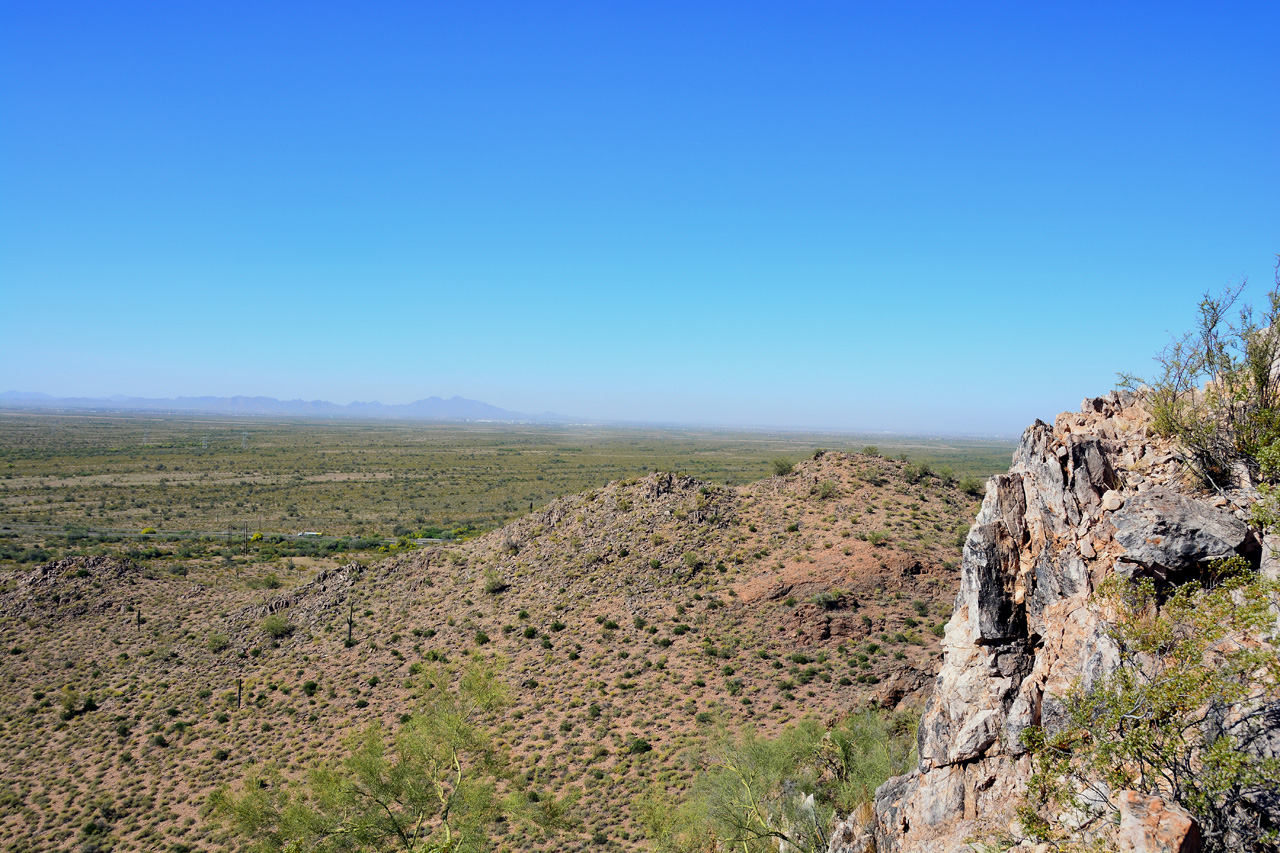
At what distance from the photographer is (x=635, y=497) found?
1709 inches

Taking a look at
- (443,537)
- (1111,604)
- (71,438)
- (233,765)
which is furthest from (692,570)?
(71,438)

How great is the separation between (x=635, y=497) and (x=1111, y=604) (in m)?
33.9

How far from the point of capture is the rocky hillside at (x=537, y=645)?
81.4ft

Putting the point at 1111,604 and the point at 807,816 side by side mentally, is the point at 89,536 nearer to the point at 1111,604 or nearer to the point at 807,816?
the point at 807,816

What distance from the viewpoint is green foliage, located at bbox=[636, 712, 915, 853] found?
17.5 meters

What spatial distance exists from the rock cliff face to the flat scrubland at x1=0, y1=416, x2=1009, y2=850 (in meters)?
10.7

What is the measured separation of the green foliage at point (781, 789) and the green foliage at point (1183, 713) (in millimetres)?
8356

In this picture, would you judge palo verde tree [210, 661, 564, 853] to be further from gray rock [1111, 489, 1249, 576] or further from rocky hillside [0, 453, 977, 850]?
gray rock [1111, 489, 1249, 576]

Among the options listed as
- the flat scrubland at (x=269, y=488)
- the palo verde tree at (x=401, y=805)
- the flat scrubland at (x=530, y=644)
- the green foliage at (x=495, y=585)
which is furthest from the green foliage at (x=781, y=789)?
the flat scrubland at (x=269, y=488)

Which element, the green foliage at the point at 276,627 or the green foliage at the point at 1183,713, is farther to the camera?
the green foliage at the point at 276,627

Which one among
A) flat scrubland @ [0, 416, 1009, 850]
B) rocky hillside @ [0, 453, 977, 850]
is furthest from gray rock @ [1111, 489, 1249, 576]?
rocky hillside @ [0, 453, 977, 850]

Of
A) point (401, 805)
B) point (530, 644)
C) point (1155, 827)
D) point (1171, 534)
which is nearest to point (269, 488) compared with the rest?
point (530, 644)

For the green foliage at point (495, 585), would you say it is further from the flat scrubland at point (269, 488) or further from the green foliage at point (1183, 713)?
the green foliage at point (1183, 713)

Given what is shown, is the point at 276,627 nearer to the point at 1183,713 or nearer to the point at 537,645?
the point at 537,645
